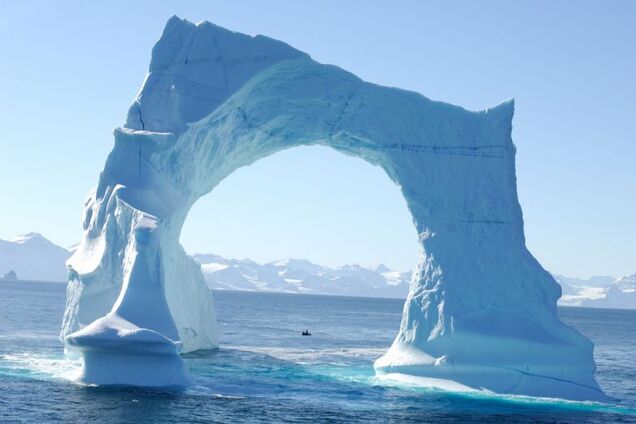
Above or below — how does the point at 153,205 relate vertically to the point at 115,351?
above

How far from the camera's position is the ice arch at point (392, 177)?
77.7ft

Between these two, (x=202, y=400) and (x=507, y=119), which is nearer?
(x=202, y=400)

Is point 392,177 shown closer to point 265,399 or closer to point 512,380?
point 512,380

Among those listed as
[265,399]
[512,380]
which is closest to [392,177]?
[512,380]

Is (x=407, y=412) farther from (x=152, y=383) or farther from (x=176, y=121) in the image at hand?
(x=176, y=121)

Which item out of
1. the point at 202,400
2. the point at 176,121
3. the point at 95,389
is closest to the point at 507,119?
the point at 176,121

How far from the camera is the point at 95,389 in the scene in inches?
838

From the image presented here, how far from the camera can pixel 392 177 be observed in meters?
28.7

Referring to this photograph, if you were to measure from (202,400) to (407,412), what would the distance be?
499cm

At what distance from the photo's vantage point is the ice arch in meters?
23.7

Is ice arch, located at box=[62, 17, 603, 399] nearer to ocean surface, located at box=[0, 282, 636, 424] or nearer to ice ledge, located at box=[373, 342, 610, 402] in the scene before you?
ice ledge, located at box=[373, 342, 610, 402]

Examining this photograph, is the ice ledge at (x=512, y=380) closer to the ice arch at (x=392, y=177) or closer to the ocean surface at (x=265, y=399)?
the ice arch at (x=392, y=177)

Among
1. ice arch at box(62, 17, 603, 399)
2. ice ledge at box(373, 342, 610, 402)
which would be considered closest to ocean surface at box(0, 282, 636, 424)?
ice ledge at box(373, 342, 610, 402)

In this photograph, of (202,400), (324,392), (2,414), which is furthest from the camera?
(324,392)
